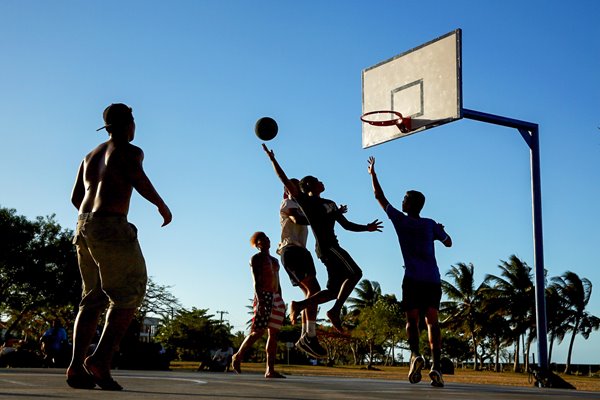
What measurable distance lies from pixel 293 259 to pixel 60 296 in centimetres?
3604

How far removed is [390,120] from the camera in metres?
13.8

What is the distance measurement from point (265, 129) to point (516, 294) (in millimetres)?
64002

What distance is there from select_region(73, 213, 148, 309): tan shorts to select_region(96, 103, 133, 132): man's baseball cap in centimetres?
64

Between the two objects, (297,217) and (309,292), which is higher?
(297,217)

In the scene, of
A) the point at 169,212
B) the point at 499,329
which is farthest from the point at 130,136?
the point at 499,329

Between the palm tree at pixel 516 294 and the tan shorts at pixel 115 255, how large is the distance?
223 ft

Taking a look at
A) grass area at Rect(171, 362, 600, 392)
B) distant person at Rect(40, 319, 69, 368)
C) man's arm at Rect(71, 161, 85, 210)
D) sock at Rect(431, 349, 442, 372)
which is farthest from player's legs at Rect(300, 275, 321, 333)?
distant person at Rect(40, 319, 69, 368)

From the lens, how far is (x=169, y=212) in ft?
17.5

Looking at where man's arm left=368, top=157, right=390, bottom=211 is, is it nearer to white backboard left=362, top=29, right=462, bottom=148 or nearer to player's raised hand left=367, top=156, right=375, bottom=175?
player's raised hand left=367, top=156, right=375, bottom=175

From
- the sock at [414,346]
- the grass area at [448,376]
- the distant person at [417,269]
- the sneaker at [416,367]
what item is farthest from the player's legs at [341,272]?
the grass area at [448,376]

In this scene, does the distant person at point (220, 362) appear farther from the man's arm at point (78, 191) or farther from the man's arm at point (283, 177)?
the man's arm at point (78, 191)

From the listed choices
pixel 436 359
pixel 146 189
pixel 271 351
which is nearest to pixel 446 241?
pixel 436 359

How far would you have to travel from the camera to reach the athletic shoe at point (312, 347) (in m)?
7.92

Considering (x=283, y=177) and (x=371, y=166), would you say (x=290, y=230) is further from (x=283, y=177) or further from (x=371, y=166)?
(x=371, y=166)
